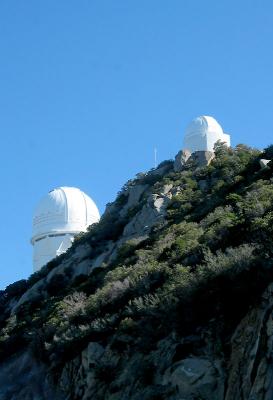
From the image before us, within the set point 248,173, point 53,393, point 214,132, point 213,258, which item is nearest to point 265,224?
point 213,258

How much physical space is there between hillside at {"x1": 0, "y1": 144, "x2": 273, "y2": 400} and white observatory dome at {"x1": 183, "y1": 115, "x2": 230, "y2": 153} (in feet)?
39.0

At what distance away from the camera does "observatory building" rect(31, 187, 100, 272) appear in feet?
144

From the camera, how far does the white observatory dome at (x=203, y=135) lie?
4122 centimetres

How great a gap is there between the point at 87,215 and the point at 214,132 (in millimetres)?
8856

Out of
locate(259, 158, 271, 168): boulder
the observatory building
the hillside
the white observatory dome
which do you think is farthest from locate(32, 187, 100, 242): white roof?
locate(259, 158, 271, 168): boulder

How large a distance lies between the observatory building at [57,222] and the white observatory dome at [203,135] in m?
7.32

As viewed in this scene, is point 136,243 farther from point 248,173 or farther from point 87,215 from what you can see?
point 87,215

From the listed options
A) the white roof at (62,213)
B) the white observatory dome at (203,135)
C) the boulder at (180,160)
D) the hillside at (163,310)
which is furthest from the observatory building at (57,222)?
the hillside at (163,310)

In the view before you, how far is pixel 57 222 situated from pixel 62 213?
1.91ft

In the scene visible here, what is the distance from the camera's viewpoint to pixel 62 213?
44.1 metres

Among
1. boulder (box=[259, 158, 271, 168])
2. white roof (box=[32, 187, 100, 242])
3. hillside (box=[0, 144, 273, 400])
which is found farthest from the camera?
white roof (box=[32, 187, 100, 242])

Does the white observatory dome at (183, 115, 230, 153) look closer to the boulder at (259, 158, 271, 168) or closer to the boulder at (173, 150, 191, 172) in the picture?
the boulder at (173, 150, 191, 172)

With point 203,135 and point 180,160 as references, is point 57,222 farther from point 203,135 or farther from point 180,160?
point 180,160

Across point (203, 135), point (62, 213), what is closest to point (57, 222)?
point (62, 213)
